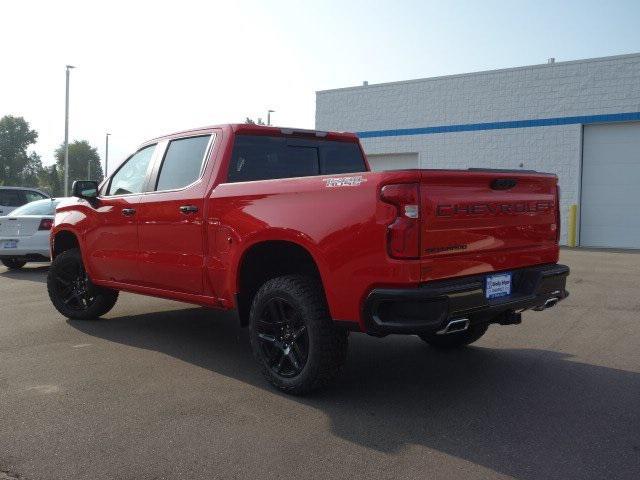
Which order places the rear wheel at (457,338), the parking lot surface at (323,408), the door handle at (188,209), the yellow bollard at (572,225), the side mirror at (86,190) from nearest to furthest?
the parking lot surface at (323,408), the door handle at (188,209), the rear wheel at (457,338), the side mirror at (86,190), the yellow bollard at (572,225)

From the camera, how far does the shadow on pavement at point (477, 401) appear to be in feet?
11.2

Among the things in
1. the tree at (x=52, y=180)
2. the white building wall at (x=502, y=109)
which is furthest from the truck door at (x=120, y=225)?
the tree at (x=52, y=180)

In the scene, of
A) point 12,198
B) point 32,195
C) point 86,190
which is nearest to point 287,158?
point 86,190

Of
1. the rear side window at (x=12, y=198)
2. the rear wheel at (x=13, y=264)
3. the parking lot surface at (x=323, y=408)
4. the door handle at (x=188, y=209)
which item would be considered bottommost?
the parking lot surface at (x=323, y=408)

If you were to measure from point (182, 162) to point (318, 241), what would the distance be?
203cm

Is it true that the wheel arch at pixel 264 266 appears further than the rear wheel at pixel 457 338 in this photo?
No

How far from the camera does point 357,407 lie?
4.19 meters

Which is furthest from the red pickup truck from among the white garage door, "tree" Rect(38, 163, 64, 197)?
"tree" Rect(38, 163, 64, 197)

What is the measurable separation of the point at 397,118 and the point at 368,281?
2034 cm

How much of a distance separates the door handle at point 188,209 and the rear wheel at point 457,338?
229cm

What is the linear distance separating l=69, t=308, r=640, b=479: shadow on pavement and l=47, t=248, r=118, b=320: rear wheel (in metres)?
0.65

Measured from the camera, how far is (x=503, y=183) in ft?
14.1

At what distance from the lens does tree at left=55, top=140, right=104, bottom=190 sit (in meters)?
107

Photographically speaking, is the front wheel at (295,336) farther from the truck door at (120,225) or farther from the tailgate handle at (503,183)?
the truck door at (120,225)
